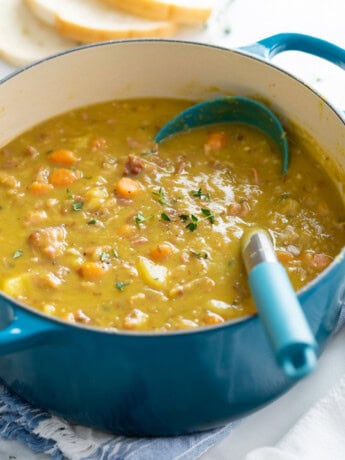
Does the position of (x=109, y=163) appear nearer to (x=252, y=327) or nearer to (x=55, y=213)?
(x=55, y=213)

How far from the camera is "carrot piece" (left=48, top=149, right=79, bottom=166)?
134 inches

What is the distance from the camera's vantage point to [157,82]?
371cm

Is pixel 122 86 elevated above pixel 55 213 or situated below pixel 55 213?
above

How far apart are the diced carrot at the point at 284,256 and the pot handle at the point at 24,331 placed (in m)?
0.97

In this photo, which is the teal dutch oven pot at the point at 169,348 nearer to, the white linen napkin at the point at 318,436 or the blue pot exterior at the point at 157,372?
the blue pot exterior at the point at 157,372

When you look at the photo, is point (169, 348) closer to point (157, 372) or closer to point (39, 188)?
point (157, 372)

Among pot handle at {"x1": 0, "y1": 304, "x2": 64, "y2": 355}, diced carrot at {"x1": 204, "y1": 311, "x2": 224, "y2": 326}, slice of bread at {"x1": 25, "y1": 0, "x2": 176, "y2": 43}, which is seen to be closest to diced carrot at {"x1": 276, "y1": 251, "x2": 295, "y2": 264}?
diced carrot at {"x1": 204, "y1": 311, "x2": 224, "y2": 326}

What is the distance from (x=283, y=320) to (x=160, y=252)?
93 cm

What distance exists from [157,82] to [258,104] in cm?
49

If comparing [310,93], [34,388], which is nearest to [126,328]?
[34,388]

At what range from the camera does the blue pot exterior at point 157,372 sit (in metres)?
2.29

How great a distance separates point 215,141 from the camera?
11.5ft

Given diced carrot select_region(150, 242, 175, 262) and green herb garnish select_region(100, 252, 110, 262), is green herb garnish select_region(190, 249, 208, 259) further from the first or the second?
green herb garnish select_region(100, 252, 110, 262)

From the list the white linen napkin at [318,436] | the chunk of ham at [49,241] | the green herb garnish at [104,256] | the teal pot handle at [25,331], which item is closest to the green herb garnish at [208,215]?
the green herb garnish at [104,256]
